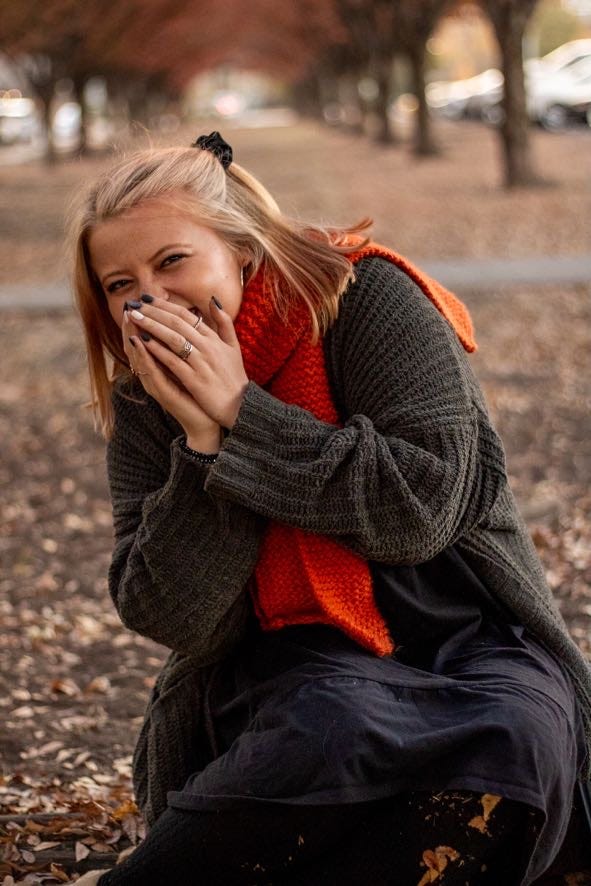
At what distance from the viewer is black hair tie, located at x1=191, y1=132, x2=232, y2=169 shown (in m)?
2.48

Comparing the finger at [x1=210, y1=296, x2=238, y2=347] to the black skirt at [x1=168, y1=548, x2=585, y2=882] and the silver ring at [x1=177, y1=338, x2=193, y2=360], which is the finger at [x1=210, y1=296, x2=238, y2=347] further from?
the black skirt at [x1=168, y1=548, x2=585, y2=882]

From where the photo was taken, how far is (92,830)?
9.40 ft

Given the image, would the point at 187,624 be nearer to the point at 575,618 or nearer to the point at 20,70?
the point at 575,618

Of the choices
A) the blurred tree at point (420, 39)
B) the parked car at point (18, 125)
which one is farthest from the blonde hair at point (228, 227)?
the parked car at point (18, 125)

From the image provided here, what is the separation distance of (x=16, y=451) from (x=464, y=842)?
519cm

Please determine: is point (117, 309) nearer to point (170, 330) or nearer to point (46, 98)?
point (170, 330)

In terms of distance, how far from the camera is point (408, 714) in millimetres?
2092

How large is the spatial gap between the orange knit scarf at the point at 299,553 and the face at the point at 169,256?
71mm

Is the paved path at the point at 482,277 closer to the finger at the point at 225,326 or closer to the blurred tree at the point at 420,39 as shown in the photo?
the finger at the point at 225,326

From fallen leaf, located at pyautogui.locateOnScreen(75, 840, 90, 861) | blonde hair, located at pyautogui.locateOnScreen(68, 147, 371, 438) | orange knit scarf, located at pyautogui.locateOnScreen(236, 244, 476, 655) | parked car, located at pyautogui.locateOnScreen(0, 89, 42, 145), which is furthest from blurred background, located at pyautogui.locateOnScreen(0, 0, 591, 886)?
parked car, located at pyautogui.locateOnScreen(0, 89, 42, 145)

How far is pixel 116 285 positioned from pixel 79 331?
7.21m

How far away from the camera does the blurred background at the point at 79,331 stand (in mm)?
3477

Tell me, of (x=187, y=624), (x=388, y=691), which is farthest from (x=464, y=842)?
(x=187, y=624)

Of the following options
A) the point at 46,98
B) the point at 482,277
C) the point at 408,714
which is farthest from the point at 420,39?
the point at 408,714
